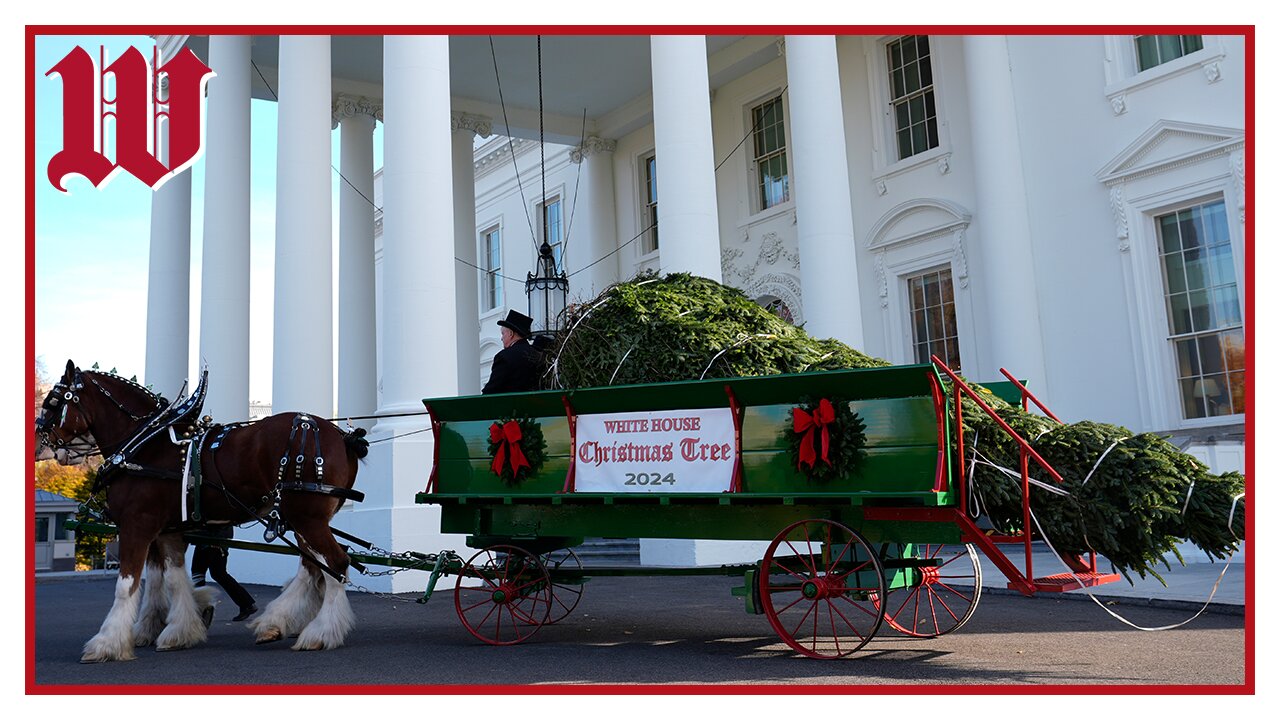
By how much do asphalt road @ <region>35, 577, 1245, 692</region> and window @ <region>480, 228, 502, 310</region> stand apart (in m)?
17.5

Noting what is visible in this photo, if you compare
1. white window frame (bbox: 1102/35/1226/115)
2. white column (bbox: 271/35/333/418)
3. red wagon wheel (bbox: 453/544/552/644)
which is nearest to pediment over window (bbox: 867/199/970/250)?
white window frame (bbox: 1102/35/1226/115)

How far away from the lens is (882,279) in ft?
52.5

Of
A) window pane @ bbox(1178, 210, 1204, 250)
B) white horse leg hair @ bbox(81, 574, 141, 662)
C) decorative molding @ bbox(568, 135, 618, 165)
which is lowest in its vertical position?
white horse leg hair @ bbox(81, 574, 141, 662)

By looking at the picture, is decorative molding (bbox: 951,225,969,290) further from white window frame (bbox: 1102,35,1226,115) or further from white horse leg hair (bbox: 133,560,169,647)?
white horse leg hair (bbox: 133,560,169,647)

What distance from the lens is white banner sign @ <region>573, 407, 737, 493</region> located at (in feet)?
19.7

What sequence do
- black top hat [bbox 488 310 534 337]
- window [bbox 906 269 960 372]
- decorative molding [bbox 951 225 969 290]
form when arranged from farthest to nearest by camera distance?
window [bbox 906 269 960 372]
decorative molding [bbox 951 225 969 290]
black top hat [bbox 488 310 534 337]

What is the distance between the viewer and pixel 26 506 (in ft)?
15.5

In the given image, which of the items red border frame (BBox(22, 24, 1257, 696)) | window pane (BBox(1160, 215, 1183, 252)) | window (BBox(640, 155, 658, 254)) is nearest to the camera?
red border frame (BBox(22, 24, 1257, 696))

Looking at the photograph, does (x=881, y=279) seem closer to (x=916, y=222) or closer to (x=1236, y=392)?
(x=916, y=222)

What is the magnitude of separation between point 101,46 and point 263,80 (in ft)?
45.3

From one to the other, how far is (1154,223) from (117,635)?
11961mm

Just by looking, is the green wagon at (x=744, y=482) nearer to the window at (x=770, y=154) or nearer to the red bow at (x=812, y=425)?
→ the red bow at (x=812, y=425)

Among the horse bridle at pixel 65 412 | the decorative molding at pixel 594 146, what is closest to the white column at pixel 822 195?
the horse bridle at pixel 65 412

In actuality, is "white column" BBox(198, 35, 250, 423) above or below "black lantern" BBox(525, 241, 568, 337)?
above
